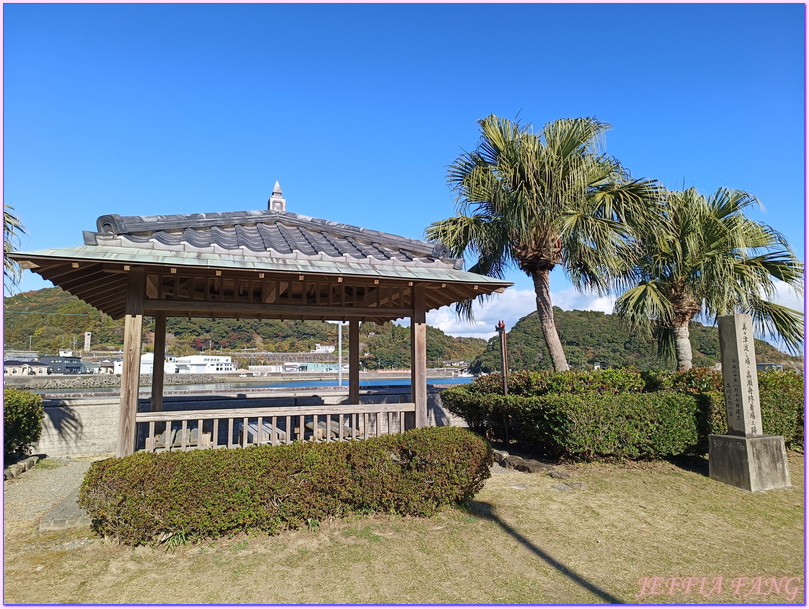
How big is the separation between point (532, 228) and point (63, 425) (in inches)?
402

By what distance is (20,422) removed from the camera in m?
7.93

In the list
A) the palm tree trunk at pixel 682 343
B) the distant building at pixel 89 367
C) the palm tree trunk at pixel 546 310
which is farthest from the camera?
the distant building at pixel 89 367

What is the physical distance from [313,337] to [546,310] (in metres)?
68.6

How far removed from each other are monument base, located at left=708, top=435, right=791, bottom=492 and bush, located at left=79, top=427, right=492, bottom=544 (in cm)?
383

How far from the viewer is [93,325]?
66.8 m

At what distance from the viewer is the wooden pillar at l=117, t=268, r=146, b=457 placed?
5.27 meters

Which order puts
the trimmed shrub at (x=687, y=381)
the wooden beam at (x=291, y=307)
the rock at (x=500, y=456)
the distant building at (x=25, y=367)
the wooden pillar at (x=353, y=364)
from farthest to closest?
1. the distant building at (x=25, y=367)
2. the wooden pillar at (x=353, y=364)
3. the trimmed shrub at (x=687, y=381)
4. the rock at (x=500, y=456)
5. the wooden beam at (x=291, y=307)

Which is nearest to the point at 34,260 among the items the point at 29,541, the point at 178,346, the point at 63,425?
the point at 29,541

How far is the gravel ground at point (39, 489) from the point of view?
5.50 metres

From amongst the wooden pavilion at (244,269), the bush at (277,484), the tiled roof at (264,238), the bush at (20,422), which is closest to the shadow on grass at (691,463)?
the bush at (277,484)

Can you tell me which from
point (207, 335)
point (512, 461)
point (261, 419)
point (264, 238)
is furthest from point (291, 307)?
point (207, 335)

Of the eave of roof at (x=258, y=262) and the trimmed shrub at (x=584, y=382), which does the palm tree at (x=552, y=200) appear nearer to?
the trimmed shrub at (x=584, y=382)

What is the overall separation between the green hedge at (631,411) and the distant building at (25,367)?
5850cm

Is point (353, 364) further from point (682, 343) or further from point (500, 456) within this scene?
point (682, 343)
